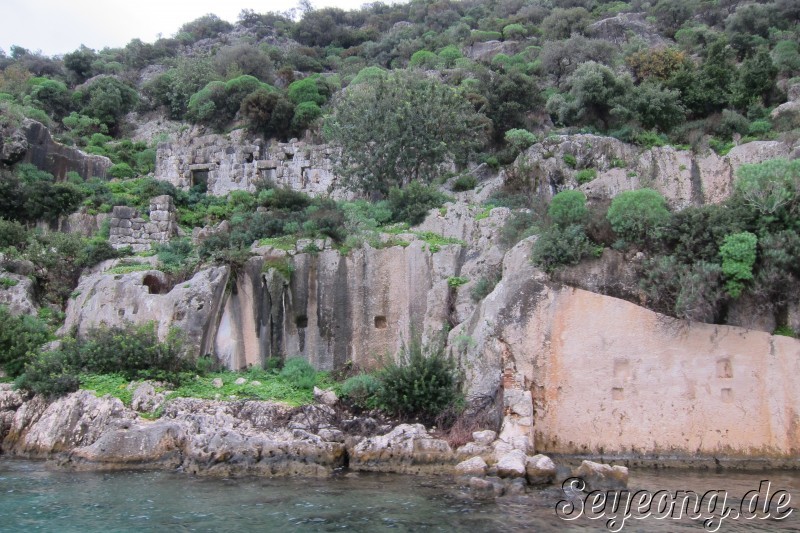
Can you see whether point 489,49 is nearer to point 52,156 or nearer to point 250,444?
point 52,156

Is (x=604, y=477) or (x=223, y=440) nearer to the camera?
(x=604, y=477)

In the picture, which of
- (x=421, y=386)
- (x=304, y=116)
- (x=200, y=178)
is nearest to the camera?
(x=421, y=386)

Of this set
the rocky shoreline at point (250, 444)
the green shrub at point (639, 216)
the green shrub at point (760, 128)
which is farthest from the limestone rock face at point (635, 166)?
the rocky shoreline at point (250, 444)

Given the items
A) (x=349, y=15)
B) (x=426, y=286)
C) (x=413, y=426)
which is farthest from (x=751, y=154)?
(x=349, y=15)

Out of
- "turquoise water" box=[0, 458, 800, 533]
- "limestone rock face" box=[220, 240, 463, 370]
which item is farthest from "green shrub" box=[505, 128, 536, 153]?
"turquoise water" box=[0, 458, 800, 533]

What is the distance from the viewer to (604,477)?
12961 mm

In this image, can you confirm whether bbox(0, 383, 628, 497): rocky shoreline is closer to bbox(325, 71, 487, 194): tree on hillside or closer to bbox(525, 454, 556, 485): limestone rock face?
bbox(525, 454, 556, 485): limestone rock face

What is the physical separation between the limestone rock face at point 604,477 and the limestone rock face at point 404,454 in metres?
3.09

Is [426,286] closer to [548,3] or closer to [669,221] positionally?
[669,221]

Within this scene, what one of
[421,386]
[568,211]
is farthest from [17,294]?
[568,211]

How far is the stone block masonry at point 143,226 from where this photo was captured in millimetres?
29312

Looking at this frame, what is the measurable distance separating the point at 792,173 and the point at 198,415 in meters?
16.0

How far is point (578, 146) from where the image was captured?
3009cm

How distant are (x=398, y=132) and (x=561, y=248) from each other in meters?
13.7
